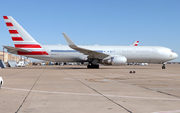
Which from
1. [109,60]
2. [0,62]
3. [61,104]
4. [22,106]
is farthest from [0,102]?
[0,62]

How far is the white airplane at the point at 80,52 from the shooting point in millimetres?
30641

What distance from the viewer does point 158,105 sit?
18.7 ft

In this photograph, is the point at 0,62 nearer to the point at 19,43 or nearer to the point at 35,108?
the point at 19,43

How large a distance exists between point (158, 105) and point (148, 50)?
29340 millimetres

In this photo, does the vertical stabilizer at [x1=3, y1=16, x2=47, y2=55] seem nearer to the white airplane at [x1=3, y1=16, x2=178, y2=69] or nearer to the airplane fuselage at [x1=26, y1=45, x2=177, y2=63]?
the white airplane at [x1=3, y1=16, x2=178, y2=69]

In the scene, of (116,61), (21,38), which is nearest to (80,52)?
(116,61)

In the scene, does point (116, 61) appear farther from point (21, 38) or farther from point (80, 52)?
point (21, 38)

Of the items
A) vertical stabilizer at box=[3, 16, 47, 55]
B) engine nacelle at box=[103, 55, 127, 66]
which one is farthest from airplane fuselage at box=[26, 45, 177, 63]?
engine nacelle at box=[103, 55, 127, 66]

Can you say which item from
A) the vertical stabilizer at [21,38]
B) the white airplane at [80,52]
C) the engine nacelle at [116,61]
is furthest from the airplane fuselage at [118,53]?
the engine nacelle at [116,61]

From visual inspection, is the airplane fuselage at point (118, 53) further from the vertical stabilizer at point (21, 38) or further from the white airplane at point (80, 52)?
the vertical stabilizer at point (21, 38)

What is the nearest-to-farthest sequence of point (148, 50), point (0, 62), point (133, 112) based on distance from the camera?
point (133, 112) < point (148, 50) < point (0, 62)

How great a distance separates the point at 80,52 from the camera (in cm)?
3138

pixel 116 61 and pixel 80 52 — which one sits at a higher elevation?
pixel 80 52

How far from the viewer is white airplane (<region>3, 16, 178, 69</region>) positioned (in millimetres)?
30641
